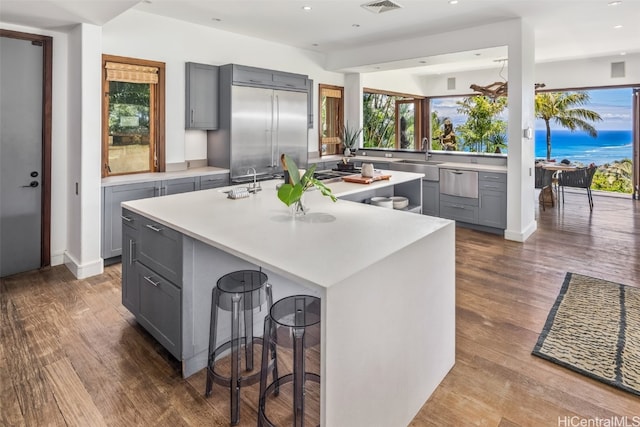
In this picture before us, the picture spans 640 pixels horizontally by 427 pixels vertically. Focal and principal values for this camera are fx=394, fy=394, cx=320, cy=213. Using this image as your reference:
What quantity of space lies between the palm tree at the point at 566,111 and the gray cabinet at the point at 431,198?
A: 425 centimetres

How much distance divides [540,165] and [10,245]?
783 cm

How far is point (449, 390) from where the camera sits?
2145 millimetres

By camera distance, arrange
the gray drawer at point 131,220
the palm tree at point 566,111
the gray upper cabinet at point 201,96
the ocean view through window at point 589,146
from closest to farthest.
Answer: the gray drawer at point 131,220 < the gray upper cabinet at point 201,96 < the palm tree at point 566,111 < the ocean view through window at point 589,146

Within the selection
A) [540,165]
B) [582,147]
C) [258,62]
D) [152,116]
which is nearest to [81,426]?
[152,116]

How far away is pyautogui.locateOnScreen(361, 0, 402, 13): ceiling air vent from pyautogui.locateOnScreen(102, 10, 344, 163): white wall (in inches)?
80.3

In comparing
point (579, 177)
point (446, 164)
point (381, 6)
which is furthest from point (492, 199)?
point (381, 6)

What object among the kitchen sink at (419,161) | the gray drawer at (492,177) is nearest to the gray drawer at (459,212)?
the gray drawer at (492,177)

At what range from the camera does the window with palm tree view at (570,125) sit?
872cm

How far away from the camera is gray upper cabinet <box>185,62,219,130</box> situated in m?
4.98

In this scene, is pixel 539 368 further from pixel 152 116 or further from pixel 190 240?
pixel 152 116

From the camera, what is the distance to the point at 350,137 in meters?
7.39

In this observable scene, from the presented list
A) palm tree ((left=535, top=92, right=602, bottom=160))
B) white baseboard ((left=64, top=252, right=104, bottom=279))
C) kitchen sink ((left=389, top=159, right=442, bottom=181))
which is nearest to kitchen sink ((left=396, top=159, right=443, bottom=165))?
kitchen sink ((left=389, top=159, right=442, bottom=181))

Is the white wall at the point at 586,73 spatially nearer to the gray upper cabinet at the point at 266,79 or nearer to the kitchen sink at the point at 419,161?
the kitchen sink at the point at 419,161

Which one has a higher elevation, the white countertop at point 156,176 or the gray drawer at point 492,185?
the white countertop at point 156,176
